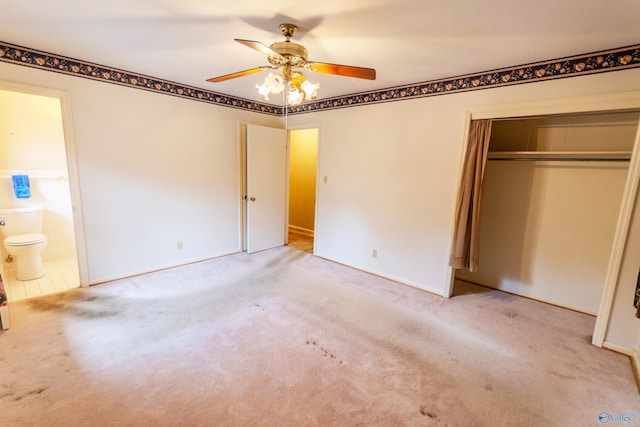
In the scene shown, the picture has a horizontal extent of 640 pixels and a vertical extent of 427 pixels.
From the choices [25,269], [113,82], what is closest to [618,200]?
[113,82]

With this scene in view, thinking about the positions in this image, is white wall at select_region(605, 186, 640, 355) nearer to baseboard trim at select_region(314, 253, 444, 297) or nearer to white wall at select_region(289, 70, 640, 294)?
white wall at select_region(289, 70, 640, 294)

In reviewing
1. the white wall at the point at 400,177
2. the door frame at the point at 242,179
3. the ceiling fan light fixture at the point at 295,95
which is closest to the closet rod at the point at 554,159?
the white wall at the point at 400,177

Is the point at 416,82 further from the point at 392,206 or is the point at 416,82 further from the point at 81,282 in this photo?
the point at 81,282

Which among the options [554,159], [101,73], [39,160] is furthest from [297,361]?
[39,160]

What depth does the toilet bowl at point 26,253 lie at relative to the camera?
121 inches

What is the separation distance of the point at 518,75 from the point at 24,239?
5500mm

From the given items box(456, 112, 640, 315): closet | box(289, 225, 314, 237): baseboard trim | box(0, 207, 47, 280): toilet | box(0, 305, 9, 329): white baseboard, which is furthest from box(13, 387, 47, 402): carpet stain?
box(289, 225, 314, 237): baseboard trim

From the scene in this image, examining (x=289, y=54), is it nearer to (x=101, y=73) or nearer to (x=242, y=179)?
(x=101, y=73)

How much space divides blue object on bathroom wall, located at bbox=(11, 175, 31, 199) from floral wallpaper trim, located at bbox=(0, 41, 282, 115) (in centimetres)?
173

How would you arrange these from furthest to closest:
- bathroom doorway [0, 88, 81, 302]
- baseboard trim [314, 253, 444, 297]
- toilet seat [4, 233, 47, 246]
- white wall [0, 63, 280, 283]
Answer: bathroom doorway [0, 88, 81, 302]
baseboard trim [314, 253, 444, 297]
toilet seat [4, 233, 47, 246]
white wall [0, 63, 280, 283]

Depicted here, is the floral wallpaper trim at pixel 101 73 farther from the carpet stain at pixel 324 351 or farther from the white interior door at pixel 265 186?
the carpet stain at pixel 324 351

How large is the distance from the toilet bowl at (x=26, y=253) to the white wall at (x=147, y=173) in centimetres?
78

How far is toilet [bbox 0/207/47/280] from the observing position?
3.10 m

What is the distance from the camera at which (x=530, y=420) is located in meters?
1.61
